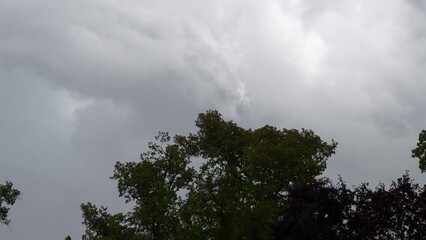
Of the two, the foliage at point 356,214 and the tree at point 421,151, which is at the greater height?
the tree at point 421,151

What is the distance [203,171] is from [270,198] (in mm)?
6573

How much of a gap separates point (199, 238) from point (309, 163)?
21.8 m

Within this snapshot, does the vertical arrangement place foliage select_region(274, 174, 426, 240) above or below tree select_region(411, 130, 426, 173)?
below

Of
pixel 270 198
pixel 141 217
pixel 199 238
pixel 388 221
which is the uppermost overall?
pixel 270 198

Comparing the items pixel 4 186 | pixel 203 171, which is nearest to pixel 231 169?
pixel 203 171

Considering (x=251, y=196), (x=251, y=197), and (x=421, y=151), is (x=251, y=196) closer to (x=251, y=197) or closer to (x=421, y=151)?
(x=251, y=197)

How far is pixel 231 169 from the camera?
58.2 metres

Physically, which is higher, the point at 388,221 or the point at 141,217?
the point at 141,217

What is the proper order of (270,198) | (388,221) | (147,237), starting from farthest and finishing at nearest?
(270,198)
(147,237)
(388,221)

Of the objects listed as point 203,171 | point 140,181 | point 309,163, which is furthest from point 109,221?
point 309,163

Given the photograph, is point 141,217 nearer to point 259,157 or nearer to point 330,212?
point 259,157

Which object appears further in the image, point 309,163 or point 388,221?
point 309,163

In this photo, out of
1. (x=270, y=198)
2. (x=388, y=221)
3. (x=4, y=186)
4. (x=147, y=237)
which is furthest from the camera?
(x=270, y=198)

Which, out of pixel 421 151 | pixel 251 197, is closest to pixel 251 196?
pixel 251 197
